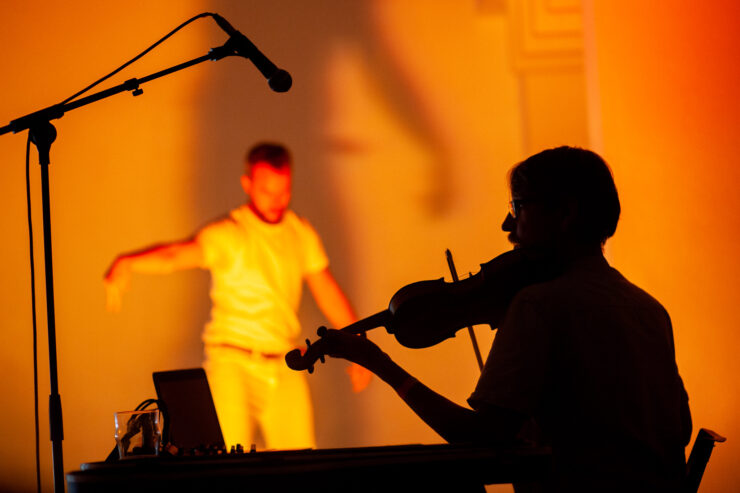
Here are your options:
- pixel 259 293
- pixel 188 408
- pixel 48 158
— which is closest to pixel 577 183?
pixel 188 408

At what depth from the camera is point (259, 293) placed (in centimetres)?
366

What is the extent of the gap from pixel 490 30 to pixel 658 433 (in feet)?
9.81

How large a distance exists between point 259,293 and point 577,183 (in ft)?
8.38

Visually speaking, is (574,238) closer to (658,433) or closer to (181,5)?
(658,433)

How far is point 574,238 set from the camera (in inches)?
49.0

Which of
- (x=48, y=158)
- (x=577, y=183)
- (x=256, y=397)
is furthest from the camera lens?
(x=256, y=397)

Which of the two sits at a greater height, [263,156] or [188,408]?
[263,156]

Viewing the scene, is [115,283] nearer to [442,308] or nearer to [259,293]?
[259,293]

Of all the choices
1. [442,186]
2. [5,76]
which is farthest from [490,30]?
[5,76]

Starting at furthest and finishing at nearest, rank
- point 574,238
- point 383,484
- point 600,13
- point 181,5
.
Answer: point 181,5, point 600,13, point 574,238, point 383,484

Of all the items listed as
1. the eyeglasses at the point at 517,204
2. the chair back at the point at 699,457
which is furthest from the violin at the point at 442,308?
the chair back at the point at 699,457

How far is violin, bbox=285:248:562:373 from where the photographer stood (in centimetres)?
141

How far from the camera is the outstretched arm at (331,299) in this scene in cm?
373

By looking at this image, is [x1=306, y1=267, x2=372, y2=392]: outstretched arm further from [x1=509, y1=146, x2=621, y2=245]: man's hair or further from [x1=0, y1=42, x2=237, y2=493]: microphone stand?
[x1=509, y1=146, x2=621, y2=245]: man's hair
